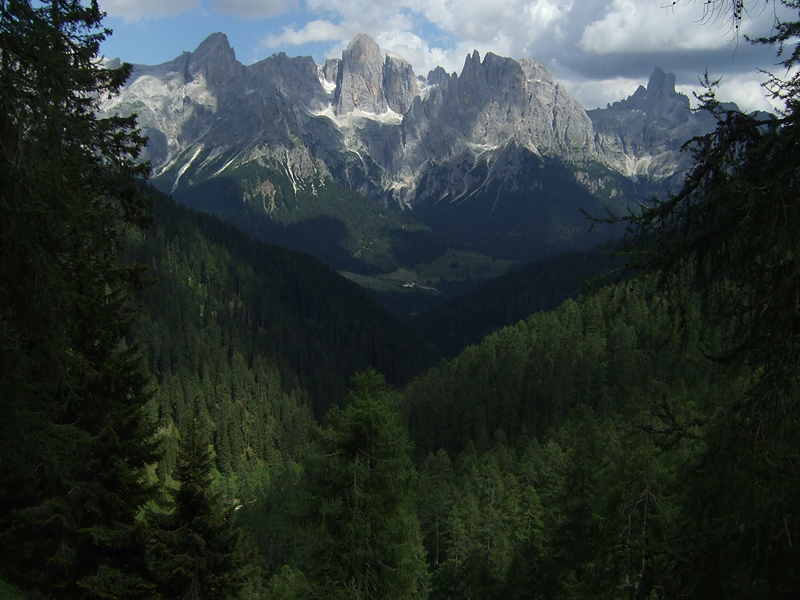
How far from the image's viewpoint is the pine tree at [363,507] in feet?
55.2

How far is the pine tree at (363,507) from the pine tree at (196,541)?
255 cm

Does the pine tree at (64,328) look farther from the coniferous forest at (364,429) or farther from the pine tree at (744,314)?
the pine tree at (744,314)

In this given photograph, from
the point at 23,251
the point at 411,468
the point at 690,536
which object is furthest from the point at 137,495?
the point at 690,536

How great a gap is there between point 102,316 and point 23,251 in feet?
23.5

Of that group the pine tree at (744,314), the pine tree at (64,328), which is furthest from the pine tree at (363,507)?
the pine tree at (744,314)

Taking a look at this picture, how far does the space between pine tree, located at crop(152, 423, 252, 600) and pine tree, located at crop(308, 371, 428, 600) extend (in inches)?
100

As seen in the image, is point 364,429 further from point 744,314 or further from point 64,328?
point 744,314

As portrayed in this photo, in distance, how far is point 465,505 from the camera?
44750 millimetres

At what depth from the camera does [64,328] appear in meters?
8.42

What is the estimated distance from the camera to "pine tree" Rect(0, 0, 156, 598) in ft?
24.1

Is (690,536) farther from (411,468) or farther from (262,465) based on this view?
(262,465)

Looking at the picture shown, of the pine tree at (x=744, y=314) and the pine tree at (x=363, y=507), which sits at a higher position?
A: the pine tree at (x=744, y=314)

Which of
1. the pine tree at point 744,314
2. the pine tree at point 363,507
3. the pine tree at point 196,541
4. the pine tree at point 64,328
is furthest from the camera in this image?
the pine tree at point 363,507

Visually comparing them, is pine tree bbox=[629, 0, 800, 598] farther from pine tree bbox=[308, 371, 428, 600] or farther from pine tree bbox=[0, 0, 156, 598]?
pine tree bbox=[308, 371, 428, 600]
